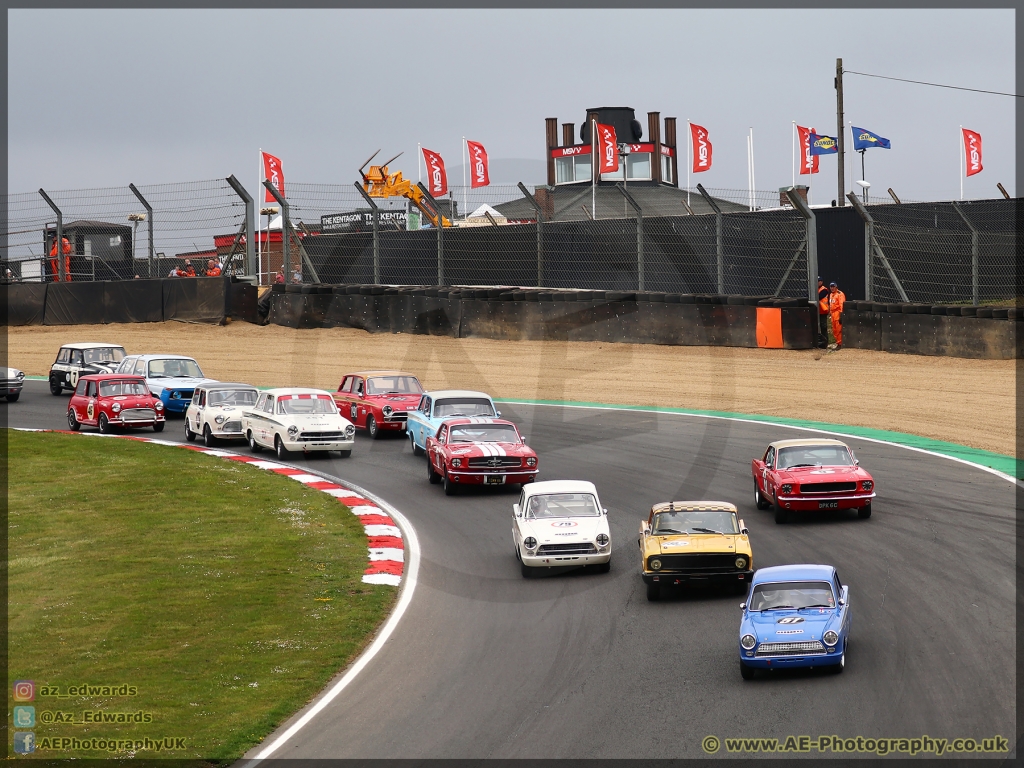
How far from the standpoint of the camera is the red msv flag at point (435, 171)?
168ft

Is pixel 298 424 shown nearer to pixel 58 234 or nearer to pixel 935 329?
pixel 935 329

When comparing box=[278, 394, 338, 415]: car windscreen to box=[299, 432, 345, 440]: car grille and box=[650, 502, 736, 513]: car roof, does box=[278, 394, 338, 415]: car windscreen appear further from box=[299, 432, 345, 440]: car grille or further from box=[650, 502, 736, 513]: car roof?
box=[650, 502, 736, 513]: car roof

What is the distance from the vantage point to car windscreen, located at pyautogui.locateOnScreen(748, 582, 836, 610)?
10780 mm

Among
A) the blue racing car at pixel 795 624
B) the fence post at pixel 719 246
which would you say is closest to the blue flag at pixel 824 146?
the fence post at pixel 719 246

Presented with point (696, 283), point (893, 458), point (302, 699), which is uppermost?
point (696, 283)

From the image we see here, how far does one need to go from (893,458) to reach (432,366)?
12.5 m

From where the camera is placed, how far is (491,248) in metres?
31.7

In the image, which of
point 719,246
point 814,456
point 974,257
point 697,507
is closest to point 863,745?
point 697,507

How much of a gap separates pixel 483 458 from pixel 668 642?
263 inches

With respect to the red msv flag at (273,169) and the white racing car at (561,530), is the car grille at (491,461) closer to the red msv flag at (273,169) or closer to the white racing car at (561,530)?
the white racing car at (561,530)

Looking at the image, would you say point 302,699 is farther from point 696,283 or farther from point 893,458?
point 696,283

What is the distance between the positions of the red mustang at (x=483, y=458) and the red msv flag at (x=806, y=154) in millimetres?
33901

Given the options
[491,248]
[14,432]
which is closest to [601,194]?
[491,248]

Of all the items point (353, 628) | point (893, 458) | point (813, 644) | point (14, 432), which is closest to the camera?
point (813, 644)
